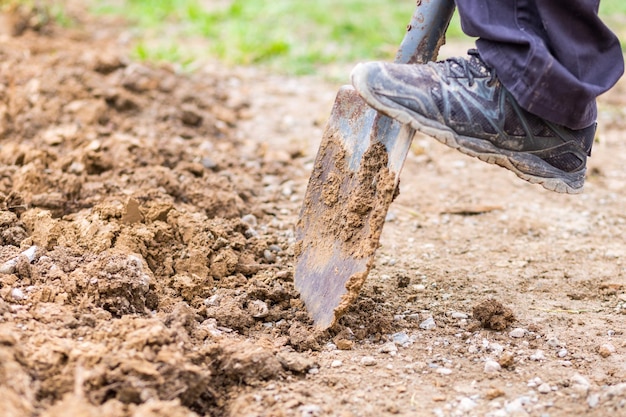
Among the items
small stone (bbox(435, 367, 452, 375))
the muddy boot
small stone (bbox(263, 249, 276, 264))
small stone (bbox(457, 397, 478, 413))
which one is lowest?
small stone (bbox(263, 249, 276, 264))

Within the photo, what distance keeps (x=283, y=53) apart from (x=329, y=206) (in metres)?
3.44

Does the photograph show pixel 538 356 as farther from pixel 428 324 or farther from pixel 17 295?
pixel 17 295

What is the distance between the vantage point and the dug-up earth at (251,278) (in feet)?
6.51

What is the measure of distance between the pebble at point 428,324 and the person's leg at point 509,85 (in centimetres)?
57

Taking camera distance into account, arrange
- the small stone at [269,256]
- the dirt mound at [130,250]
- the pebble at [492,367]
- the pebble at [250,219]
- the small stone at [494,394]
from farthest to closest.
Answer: the pebble at [250,219] < the small stone at [269,256] < the pebble at [492,367] < the small stone at [494,394] < the dirt mound at [130,250]

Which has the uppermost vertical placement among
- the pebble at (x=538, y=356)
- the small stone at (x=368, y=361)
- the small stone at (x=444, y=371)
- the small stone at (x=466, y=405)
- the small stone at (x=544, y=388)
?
the small stone at (x=466, y=405)

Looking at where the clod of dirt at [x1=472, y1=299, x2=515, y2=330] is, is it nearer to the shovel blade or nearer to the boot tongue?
the shovel blade

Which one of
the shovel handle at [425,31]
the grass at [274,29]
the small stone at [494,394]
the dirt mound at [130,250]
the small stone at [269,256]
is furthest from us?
the grass at [274,29]

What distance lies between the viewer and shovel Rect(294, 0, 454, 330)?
2332mm

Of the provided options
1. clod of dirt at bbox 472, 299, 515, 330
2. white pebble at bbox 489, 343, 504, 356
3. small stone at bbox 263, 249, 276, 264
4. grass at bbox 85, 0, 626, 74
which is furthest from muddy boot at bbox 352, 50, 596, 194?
grass at bbox 85, 0, 626, 74

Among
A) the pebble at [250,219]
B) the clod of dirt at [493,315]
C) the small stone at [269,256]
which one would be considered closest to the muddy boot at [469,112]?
the clod of dirt at [493,315]

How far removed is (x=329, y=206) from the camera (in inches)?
101

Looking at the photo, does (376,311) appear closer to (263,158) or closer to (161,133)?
(263,158)

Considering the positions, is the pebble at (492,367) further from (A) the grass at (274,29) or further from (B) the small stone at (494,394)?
(A) the grass at (274,29)
